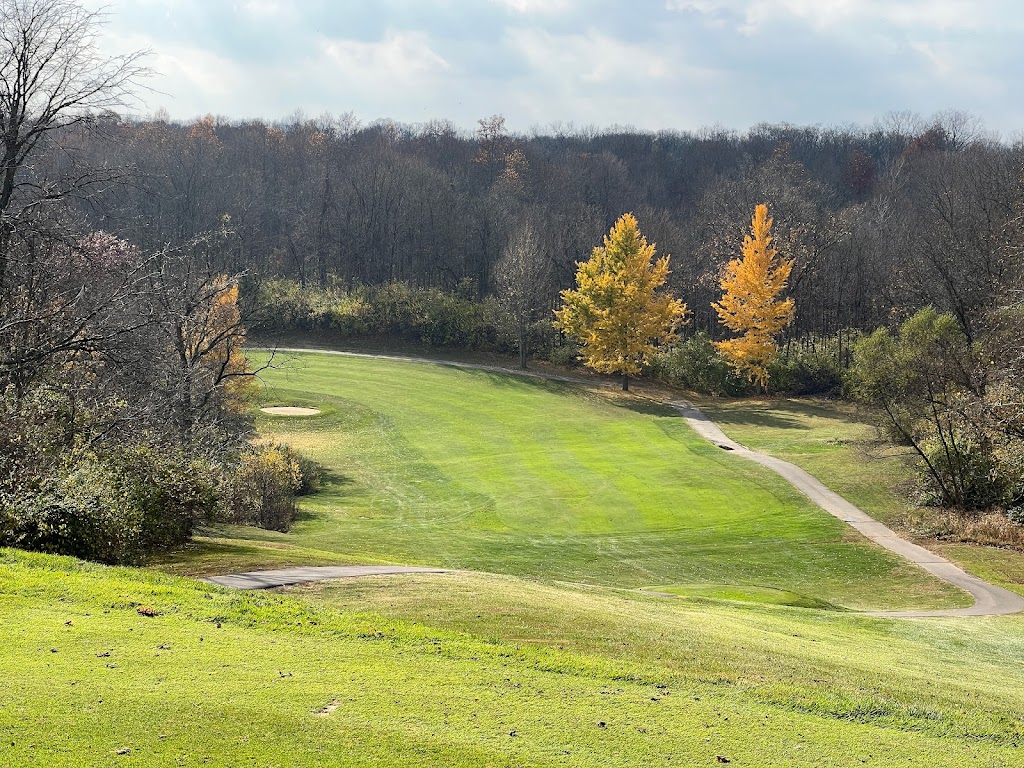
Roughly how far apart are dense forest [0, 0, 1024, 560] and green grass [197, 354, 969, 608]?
146 inches

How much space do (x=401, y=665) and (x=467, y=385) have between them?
52803 mm

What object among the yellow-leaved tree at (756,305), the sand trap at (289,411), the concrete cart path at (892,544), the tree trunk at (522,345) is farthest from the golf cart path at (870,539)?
the sand trap at (289,411)

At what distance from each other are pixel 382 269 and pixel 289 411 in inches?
1537

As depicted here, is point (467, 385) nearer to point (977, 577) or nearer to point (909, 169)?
point (977, 577)

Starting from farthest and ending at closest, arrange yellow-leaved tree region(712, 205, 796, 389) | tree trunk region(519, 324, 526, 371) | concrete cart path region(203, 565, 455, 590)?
tree trunk region(519, 324, 526, 371) < yellow-leaved tree region(712, 205, 796, 389) < concrete cart path region(203, 565, 455, 590)

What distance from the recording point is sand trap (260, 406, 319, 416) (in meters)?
51.9

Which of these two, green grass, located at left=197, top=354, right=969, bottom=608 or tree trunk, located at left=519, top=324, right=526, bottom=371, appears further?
tree trunk, located at left=519, top=324, right=526, bottom=371

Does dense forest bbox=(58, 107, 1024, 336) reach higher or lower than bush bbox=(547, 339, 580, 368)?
higher

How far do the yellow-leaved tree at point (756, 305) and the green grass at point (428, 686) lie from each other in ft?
156

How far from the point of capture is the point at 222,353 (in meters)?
41.4

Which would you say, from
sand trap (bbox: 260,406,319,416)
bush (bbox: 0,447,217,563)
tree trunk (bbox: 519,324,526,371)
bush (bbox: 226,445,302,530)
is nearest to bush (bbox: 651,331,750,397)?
tree trunk (bbox: 519,324,526,371)

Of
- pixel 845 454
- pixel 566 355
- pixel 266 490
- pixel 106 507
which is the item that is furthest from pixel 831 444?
pixel 106 507

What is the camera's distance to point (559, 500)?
32.8m

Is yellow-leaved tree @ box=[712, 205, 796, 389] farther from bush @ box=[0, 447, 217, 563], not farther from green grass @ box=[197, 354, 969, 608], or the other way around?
bush @ box=[0, 447, 217, 563]
